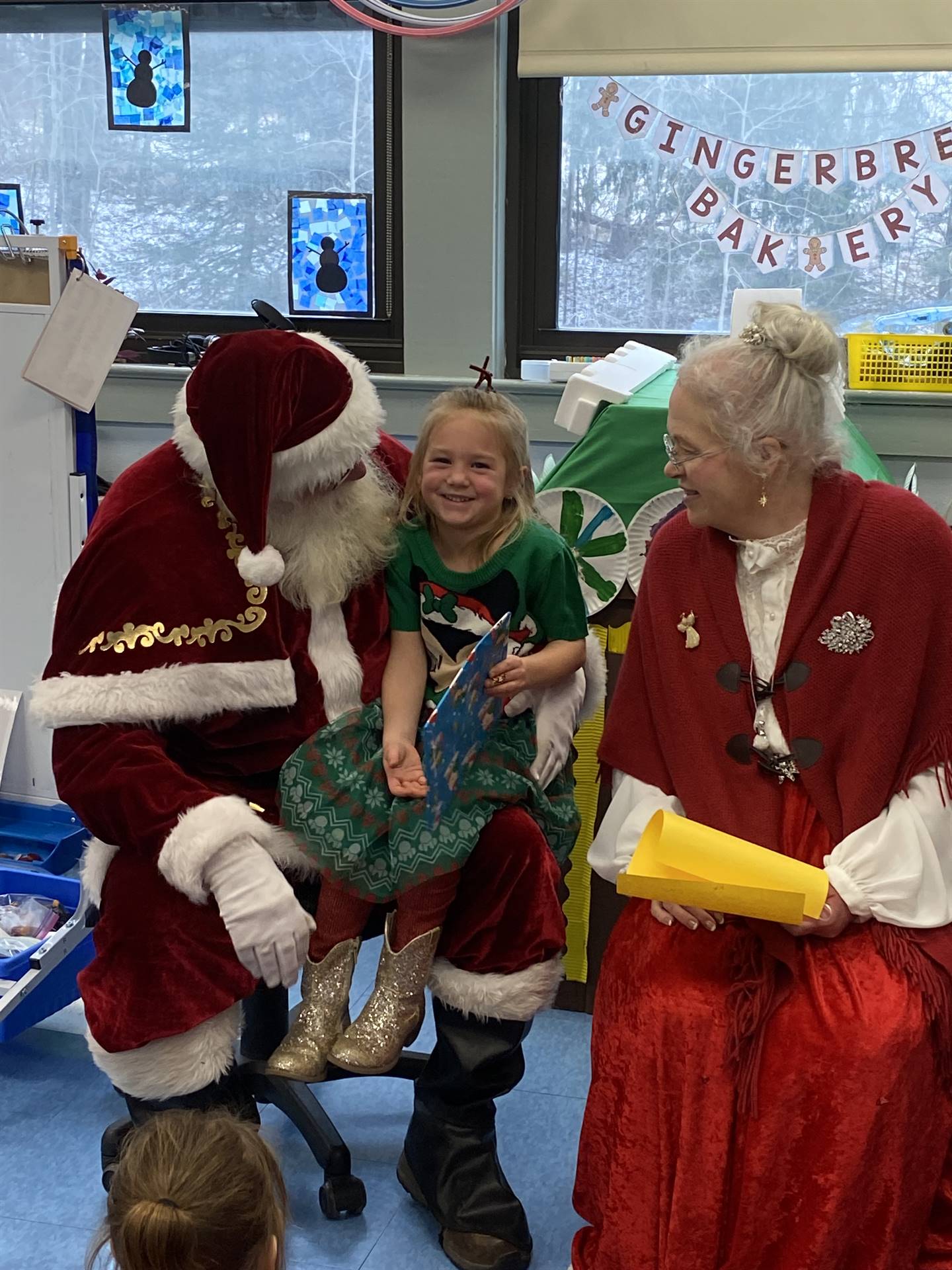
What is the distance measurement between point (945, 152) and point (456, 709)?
2.14m

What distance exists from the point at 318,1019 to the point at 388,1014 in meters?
0.10

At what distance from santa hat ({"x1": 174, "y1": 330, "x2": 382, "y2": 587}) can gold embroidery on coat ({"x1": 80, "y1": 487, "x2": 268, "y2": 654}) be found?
0.04 m

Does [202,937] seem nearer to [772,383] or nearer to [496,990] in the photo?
[496,990]

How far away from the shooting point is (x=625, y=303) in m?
3.36

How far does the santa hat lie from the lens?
1758mm

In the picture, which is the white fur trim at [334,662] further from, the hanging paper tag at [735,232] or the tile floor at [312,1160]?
the hanging paper tag at [735,232]

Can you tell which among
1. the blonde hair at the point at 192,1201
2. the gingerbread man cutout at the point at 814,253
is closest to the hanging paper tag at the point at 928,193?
the gingerbread man cutout at the point at 814,253

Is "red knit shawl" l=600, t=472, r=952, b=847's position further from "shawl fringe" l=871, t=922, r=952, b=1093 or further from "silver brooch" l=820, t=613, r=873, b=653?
"shawl fringe" l=871, t=922, r=952, b=1093

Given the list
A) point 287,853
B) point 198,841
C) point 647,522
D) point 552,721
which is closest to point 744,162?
point 647,522

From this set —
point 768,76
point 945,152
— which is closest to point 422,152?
point 768,76

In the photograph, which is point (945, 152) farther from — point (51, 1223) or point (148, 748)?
point (51, 1223)

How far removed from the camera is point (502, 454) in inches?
74.2

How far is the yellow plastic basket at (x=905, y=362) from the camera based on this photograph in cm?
291

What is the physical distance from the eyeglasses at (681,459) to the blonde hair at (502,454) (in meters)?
0.24
